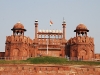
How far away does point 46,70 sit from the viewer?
29688 millimetres

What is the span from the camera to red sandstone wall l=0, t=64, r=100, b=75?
29594 millimetres

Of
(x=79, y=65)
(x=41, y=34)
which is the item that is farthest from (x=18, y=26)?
(x=79, y=65)

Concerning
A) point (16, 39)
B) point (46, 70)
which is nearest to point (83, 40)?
point (16, 39)

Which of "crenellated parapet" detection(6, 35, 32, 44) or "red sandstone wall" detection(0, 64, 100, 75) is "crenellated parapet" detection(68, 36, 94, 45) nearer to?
"crenellated parapet" detection(6, 35, 32, 44)

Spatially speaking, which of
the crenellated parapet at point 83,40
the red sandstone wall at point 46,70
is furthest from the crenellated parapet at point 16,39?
the red sandstone wall at point 46,70

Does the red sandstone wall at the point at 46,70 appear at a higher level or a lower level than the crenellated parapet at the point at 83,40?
lower

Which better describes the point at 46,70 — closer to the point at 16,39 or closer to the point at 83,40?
the point at 16,39

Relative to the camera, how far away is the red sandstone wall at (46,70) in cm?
2959

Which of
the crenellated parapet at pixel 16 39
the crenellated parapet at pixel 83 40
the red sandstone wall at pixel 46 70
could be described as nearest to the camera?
the red sandstone wall at pixel 46 70

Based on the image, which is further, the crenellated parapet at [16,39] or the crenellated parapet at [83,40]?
the crenellated parapet at [16,39]

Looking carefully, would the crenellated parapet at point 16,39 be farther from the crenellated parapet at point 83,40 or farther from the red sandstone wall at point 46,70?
the red sandstone wall at point 46,70

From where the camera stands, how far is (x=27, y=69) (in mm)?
29609

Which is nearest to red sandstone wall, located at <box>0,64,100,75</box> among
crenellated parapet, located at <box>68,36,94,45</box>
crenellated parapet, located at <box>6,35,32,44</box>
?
crenellated parapet, located at <box>68,36,94,45</box>

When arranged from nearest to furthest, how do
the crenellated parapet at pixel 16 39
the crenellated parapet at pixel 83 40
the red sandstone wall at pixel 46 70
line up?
the red sandstone wall at pixel 46 70
the crenellated parapet at pixel 83 40
the crenellated parapet at pixel 16 39
